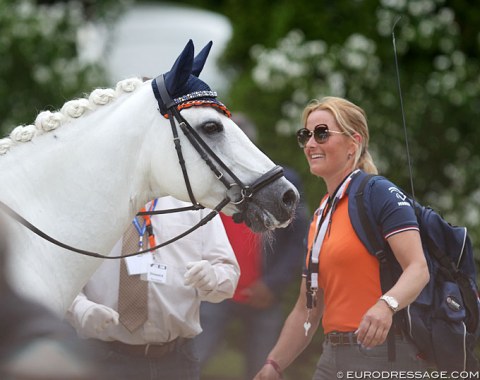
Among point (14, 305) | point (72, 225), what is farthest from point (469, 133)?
point (14, 305)

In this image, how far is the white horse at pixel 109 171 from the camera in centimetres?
355

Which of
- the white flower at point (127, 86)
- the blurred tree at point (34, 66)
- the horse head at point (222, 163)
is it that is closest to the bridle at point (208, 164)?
the horse head at point (222, 163)

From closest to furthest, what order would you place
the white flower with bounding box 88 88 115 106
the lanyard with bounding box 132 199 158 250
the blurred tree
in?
the white flower with bounding box 88 88 115 106 → the lanyard with bounding box 132 199 158 250 → the blurred tree

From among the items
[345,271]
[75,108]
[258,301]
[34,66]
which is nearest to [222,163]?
[75,108]

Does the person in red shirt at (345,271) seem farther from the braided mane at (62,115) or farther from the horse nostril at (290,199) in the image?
the braided mane at (62,115)

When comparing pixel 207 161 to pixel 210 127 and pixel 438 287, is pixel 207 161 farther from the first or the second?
pixel 438 287

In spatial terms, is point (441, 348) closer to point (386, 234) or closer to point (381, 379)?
point (381, 379)

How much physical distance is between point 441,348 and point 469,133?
817 cm

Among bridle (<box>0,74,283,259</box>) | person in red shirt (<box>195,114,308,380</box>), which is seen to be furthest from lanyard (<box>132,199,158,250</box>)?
person in red shirt (<box>195,114,308,380</box>)

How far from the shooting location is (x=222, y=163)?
145 inches

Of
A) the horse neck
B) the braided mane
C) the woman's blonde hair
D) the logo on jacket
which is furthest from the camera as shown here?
the woman's blonde hair

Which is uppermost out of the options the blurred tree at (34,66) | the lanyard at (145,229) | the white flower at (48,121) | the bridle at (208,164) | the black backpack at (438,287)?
the white flower at (48,121)

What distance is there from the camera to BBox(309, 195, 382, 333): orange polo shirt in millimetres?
3936

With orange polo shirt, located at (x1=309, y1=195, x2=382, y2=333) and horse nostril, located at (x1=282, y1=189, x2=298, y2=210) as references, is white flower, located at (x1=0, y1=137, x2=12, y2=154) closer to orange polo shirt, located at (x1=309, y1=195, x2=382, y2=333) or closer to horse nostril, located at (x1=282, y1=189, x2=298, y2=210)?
horse nostril, located at (x1=282, y1=189, x2=298, y2=210)
